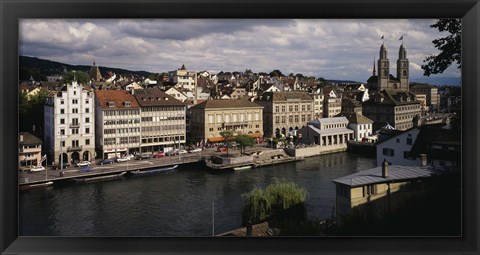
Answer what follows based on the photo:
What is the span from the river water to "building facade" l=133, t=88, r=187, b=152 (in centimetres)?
181

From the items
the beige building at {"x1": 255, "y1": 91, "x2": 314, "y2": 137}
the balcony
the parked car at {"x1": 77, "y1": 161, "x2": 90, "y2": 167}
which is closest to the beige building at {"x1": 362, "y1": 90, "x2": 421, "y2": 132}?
the beige building at {"x1": 255, "y1": 91, "x2": 314, "y2": 137}

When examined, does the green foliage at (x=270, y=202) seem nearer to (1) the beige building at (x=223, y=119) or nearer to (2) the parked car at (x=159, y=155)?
(2) the parked car at (x=159, y=155)

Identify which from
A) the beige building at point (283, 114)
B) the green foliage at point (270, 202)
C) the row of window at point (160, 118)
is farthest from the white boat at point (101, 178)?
the beige building at point (283, 114)

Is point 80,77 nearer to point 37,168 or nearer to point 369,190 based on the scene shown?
point 37,168

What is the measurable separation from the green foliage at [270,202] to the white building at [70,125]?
17.3ft

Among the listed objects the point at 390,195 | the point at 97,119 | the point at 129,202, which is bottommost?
the point at 129,202

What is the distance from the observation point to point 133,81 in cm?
1578

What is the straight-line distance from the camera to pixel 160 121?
12727 mm

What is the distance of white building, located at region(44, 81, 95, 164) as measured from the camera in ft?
32.3
